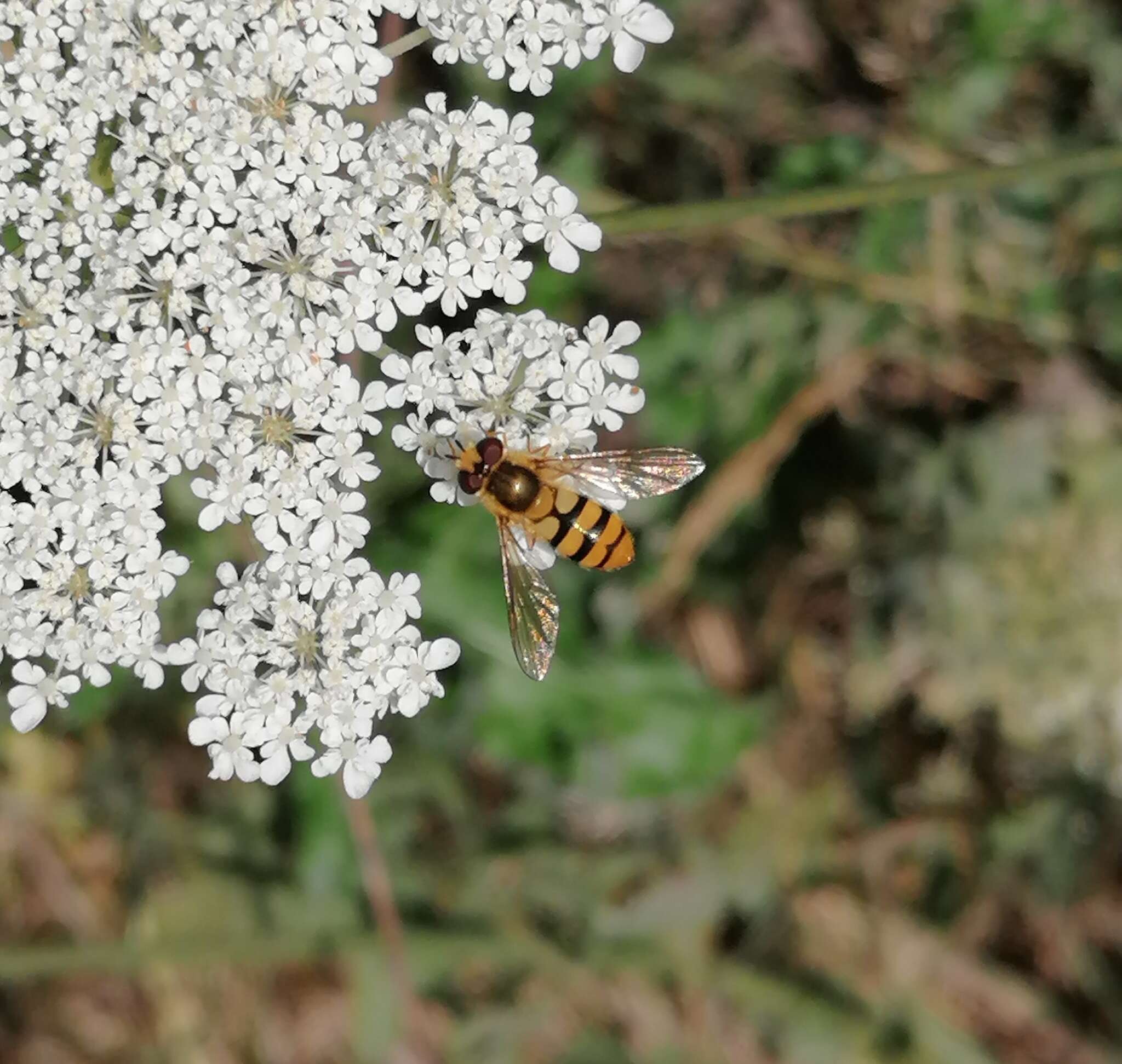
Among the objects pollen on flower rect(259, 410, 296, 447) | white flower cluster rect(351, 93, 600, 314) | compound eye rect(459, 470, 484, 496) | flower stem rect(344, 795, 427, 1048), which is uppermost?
white flower cluster rect(351, 93, 600, 314)

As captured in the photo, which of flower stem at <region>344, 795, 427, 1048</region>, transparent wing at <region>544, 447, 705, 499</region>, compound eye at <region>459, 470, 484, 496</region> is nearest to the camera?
compound eye at <region>459, 470, 484, 496</region>

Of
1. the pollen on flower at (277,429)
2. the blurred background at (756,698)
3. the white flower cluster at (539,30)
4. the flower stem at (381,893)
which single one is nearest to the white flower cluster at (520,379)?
the pollen on flower at (277,429)

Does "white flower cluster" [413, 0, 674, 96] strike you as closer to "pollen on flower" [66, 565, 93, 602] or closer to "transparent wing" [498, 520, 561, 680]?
"transparent wing" [498, 520, 561, 680]

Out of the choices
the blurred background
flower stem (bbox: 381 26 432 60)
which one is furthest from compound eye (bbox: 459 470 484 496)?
the blurred background

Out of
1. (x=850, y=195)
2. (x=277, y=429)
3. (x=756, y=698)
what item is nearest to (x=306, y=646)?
(x=277, y=429)

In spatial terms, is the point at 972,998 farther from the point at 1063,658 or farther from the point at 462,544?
the point at 462,544

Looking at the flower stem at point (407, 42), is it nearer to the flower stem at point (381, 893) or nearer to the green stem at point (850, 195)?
the green stem at point (850, 195)

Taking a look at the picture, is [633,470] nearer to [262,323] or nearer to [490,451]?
[490,451]
